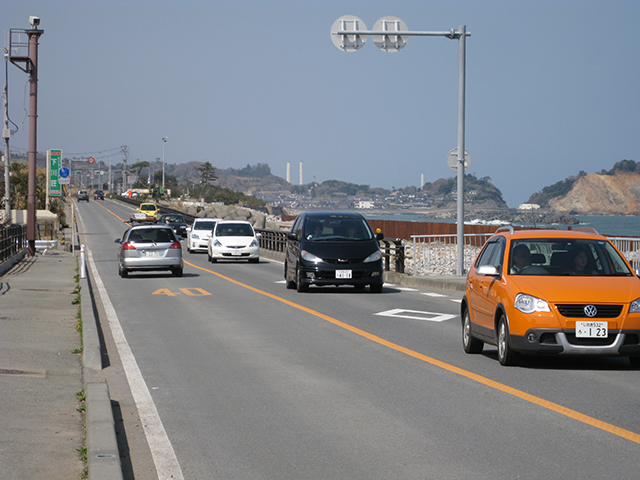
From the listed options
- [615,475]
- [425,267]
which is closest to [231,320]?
[615,475]

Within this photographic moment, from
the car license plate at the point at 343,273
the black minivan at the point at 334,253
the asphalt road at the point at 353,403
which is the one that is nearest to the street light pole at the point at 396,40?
the black minivan at the point at 334,253

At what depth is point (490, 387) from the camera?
8281 mm

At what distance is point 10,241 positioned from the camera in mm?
27484

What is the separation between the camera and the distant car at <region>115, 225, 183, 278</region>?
2394 cm

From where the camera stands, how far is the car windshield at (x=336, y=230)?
19.6 m

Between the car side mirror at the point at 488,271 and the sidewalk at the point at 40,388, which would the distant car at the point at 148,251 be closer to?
the sidewalk at the point at 40,388

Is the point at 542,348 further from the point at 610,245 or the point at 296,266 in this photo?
the point at 296,266

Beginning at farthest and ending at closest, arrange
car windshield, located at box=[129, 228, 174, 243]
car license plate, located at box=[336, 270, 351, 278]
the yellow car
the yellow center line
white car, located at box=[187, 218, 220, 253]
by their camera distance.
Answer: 1. the yellow car
2. white car, located at box=[187, 218, 220, 253]
3. car windshield, located at box=[129, 228, 174, 243]
4. car license plate, located at box=[336, 270, 351, 278]
5. the yellow center line

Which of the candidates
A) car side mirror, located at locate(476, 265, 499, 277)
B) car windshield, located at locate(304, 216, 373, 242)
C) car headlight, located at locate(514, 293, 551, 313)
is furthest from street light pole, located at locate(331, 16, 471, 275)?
car headlight, located at locate(514, 293, 551, 313)

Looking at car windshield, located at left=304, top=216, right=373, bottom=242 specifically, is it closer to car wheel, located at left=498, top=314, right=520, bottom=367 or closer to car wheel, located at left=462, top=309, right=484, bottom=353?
car wheel, located at left=462, top=309, right=484, bottom=353

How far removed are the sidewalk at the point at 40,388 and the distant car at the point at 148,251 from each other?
6.64m

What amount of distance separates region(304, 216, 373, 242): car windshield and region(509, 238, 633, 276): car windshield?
383 inches

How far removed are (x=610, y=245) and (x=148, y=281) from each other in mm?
15631

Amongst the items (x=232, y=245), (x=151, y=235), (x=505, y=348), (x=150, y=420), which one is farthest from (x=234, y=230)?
(x=150, y=420)
